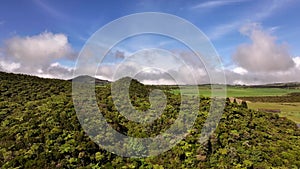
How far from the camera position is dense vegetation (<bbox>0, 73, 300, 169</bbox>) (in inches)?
627

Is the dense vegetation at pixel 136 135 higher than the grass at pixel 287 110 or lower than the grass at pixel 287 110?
higher

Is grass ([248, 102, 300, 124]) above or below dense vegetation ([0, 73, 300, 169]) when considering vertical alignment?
below

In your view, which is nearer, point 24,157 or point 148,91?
point 24,157

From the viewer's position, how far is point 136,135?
1862 centimetres

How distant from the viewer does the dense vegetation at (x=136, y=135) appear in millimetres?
15938

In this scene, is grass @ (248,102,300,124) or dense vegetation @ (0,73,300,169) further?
grass @ (248,102,300,124)

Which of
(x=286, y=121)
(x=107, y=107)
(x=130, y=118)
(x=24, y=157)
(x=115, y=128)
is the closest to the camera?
(x=24, y=157)

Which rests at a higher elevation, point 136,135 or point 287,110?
point 136,135

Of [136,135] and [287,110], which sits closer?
[136,135]

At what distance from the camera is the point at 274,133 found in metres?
21.4

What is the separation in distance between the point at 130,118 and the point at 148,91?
23.6 ft

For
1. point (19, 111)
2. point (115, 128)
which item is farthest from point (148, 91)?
point (19, 111)

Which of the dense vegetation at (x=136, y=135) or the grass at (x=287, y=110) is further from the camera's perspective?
the grass at (x=287, y=110)

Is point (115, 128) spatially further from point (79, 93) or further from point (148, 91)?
point (148, 91)
